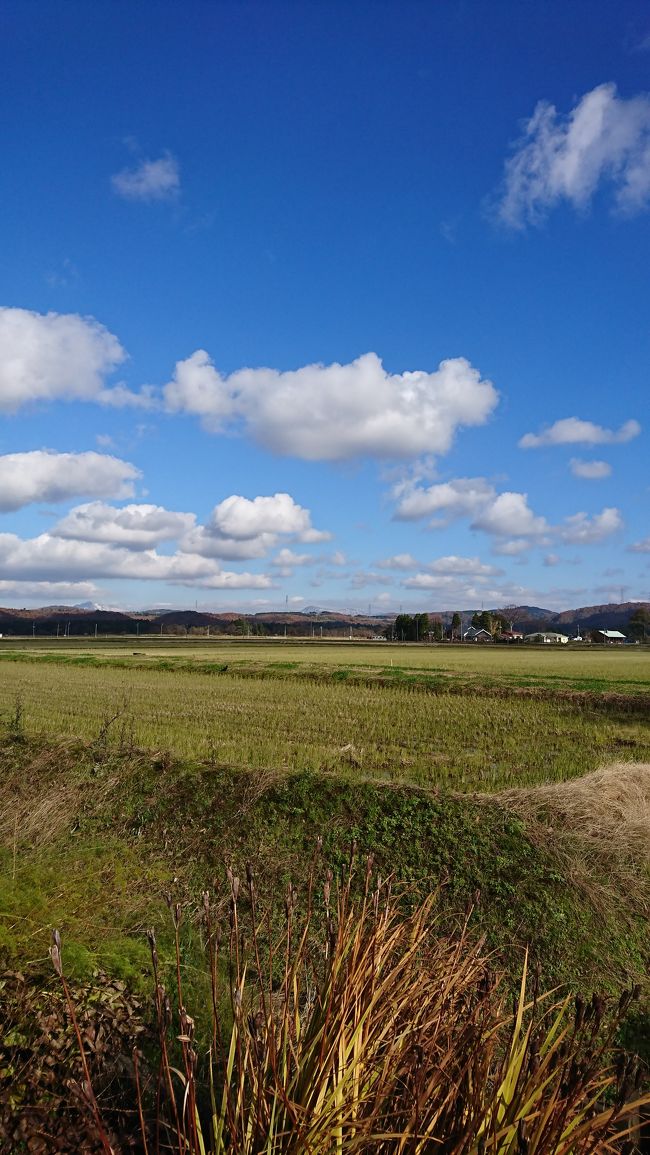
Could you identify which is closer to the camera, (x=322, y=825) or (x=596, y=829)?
(x=596, y=829)

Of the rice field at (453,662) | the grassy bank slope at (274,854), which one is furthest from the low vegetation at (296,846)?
the rice field at (453,662)

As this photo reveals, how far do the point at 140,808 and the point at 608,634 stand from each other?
160 metres

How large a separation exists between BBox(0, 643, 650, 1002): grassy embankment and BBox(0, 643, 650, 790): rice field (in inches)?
4.7

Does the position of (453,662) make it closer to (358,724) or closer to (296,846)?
(358,724)

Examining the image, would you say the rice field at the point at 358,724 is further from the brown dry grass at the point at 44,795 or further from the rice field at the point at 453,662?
the brown dry grass at the point at 44,795

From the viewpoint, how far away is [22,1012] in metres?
4.52

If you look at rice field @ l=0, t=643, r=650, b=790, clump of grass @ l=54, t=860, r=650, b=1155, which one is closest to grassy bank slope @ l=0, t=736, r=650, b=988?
rice field @ l=0, t=643, r=650, b=790

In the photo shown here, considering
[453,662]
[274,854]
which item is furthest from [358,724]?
[453,662]

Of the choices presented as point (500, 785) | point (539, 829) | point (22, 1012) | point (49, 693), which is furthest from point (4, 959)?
point (49, 693)

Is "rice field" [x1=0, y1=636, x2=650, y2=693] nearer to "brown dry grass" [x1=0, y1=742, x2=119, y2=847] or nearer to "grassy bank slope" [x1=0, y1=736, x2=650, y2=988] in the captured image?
"grassy bank slope" [x1=0, y1=736, x2=650, y2=988]

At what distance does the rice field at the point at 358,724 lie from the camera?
1348 centimetres

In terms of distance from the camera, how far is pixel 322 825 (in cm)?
965

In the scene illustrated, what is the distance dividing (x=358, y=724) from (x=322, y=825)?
9.29 meters

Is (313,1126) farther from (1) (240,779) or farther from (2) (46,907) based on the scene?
(1) (240,779)
